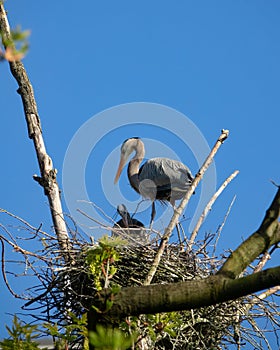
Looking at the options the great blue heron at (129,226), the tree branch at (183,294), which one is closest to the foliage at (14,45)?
the tree branch at (183,294)

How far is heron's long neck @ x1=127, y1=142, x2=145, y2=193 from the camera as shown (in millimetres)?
6500

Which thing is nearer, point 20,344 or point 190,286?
point 190,286

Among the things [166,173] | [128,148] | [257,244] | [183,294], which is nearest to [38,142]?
[166,173]

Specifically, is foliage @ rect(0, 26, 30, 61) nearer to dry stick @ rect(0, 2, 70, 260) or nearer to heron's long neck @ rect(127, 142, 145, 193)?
dry stick @ rect(0, 2, 70, 260)

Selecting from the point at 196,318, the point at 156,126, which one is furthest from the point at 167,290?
the point at 156,126

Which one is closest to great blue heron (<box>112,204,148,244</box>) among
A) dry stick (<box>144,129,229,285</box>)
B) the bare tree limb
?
dry stick (<box>144,129,229,285</box>)

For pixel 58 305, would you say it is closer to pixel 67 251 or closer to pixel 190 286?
pixel 67 251

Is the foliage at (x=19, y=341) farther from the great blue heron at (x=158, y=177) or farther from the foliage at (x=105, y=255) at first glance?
the great blue heron at (x=158, y=177)

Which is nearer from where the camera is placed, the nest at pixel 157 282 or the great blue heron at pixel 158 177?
the nest at pixel 157 282

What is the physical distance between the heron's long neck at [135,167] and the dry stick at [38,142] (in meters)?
1.79

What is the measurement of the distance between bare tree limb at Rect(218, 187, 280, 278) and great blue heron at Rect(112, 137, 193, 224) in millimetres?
4974

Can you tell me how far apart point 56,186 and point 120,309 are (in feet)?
11.0

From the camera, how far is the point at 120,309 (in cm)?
129

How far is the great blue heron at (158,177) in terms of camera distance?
650cm
